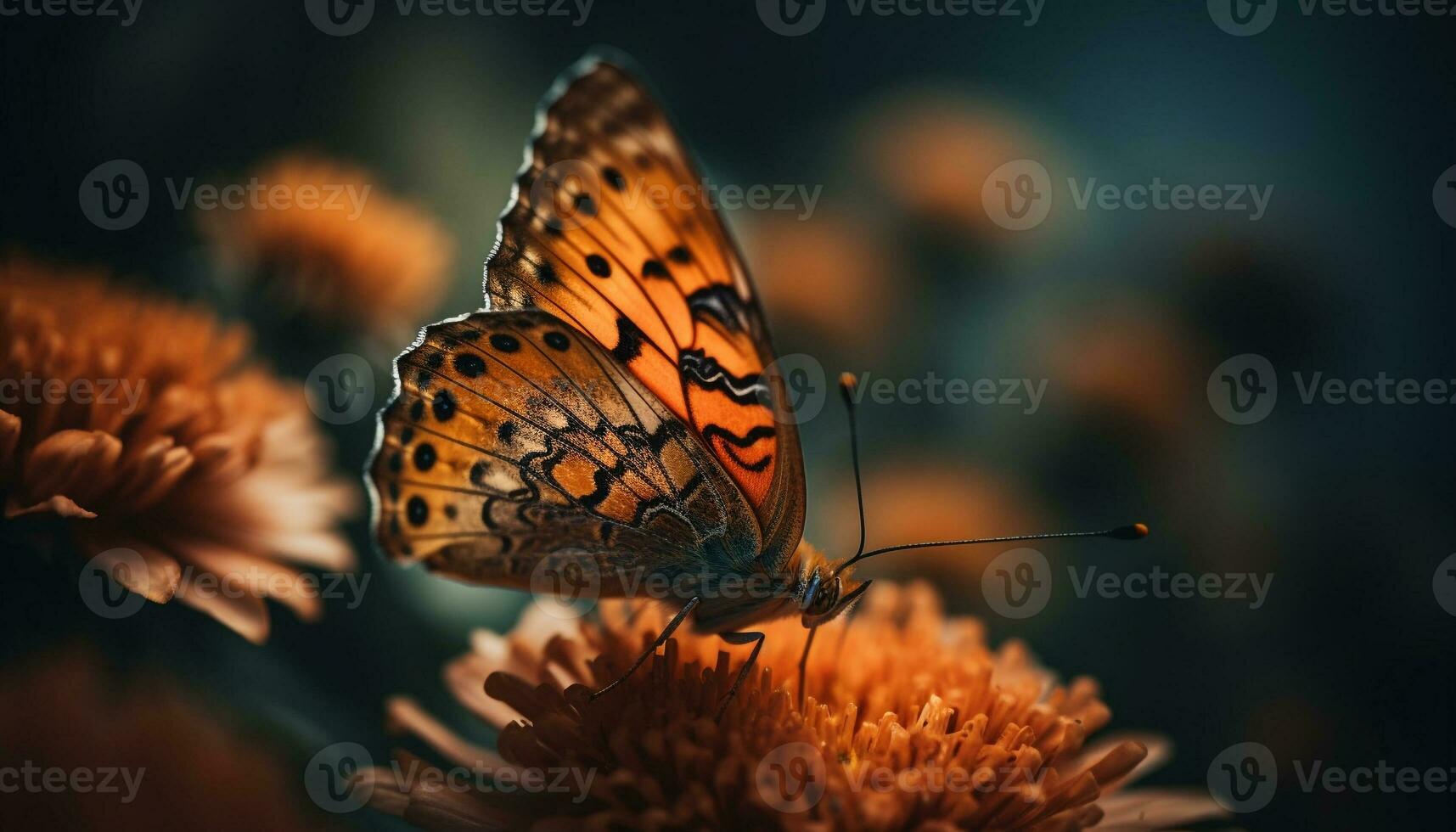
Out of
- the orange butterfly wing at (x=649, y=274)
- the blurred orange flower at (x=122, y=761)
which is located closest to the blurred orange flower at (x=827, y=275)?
the orange butterfly wing at (x=649, y=274)

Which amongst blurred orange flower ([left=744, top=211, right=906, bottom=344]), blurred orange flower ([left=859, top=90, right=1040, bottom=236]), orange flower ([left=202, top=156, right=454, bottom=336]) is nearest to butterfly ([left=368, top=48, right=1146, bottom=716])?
orange flower ([left=202, top=156, right=454, bottom=336])

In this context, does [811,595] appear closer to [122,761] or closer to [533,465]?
[533,465]

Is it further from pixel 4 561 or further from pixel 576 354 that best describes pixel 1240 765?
pixel 4 561

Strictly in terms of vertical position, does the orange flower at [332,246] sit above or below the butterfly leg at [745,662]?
above

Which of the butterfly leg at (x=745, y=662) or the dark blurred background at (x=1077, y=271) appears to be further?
the dark blurred background at (x=1077, y=271)

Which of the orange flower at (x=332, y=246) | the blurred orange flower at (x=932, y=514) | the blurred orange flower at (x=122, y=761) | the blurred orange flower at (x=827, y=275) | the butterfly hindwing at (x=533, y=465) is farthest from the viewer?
the blurred orange flower at (x=827, y=275)

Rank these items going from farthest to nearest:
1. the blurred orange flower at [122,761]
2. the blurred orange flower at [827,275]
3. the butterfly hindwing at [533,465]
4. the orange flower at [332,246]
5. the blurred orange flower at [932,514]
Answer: the blurred orange flower at [827,275] < the blurred orange flower at [932,514] < the orange flower at [332,246] < the butterfly hindwing at [533,465] < the blurred orange flower at [122,761]

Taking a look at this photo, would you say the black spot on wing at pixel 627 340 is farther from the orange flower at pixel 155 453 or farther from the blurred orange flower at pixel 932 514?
the blurred orange flower at pixel 932 514

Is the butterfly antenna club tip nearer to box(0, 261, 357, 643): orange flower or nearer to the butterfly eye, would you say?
the butterfly eye
